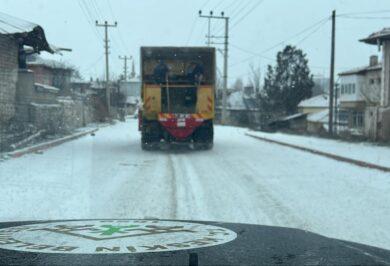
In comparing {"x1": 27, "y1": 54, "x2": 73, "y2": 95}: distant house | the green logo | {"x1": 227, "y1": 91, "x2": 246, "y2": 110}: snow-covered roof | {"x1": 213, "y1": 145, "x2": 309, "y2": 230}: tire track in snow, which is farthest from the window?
{"x1": 227, "y1": 91, "x2": 246, "y2": 110}: snow-covered roof

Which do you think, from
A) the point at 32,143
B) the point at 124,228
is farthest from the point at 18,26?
the point at 124,228

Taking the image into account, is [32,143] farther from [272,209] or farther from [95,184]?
[272,209]

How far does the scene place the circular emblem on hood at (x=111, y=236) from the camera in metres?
3.12

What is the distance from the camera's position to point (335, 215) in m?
8.37

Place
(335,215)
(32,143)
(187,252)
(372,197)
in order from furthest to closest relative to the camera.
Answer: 1. (32,143)
2. (372,197)
3. (335,215)
4. (187,252)

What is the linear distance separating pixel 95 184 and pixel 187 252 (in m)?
8.48

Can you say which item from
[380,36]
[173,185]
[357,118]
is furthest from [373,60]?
[173,185]

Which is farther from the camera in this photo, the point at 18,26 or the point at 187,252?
the point at 18,26

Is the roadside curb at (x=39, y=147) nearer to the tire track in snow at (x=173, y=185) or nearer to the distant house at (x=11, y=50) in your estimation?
the distant house at (x=11, y=50)

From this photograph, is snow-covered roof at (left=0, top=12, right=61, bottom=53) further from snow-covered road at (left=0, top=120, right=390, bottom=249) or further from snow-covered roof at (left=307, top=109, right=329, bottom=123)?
snow-covered roof at (left=307, top=109, right=329, bottom=123)

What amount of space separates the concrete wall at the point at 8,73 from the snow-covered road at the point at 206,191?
3413 millimetres

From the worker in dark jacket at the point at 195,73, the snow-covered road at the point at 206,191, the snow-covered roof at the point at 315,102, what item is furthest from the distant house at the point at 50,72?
the snow-covered roof at the point at 315,102

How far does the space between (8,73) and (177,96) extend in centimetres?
633

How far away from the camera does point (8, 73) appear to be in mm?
20844
